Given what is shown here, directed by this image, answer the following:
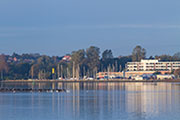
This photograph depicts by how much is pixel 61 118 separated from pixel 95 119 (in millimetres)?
3599

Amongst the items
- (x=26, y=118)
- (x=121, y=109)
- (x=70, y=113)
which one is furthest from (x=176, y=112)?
(x=26, y=118)

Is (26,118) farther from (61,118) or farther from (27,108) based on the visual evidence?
(27,108)

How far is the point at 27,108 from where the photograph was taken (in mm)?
60562

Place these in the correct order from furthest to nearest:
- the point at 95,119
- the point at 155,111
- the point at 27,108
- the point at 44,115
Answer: the point at 27,108, the point at 155,111, the point at 44,115, the point at 95,119

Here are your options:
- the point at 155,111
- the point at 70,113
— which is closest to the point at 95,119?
the point at 70,113

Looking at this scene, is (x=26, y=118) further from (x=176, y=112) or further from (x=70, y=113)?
(x=176, y=112)

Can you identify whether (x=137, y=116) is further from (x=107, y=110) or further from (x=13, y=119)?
(x=13, y=119)

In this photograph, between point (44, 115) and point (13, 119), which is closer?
point (13, 119)

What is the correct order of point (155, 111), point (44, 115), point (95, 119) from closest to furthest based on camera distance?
point (95, 119) < point (44, 115) < point (155, 111)

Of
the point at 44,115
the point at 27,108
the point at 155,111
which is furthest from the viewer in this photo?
the point at 27,108

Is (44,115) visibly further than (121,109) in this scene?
No

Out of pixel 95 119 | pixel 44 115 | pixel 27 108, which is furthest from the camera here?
pixel 27 108

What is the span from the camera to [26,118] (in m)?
49.4

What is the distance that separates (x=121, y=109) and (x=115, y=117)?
28.2 feet
